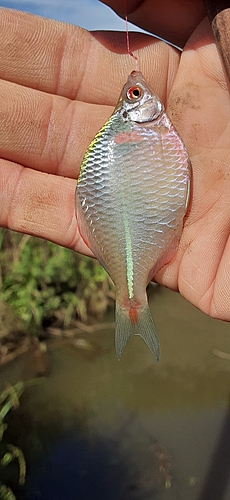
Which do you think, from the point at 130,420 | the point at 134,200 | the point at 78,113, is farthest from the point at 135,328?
the point at 130,420

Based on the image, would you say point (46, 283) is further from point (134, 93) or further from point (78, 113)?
point (134, 93)

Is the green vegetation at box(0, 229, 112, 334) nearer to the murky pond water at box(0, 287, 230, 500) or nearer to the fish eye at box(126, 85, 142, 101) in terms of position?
the murky pond water at box(0, 287, 230, 500)

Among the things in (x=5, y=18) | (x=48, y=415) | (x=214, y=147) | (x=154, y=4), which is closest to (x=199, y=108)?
(x=214, y=147)

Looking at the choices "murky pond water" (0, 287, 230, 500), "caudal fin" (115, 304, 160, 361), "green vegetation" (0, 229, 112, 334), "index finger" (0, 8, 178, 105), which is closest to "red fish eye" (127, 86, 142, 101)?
"index finger" (0, 8, 178, 105)

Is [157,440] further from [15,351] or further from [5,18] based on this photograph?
[5,18]

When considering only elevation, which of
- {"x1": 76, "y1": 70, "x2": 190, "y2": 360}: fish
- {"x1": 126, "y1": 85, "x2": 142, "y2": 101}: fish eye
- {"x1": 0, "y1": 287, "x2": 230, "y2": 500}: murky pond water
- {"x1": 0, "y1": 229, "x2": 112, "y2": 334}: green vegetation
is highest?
{"x1": 126, "y1": 85, "x2": 142, "y2": 101}: fish eye

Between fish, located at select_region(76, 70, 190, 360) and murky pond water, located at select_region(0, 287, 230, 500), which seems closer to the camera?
fish, located at select_region(76, 70, 190, 360)
